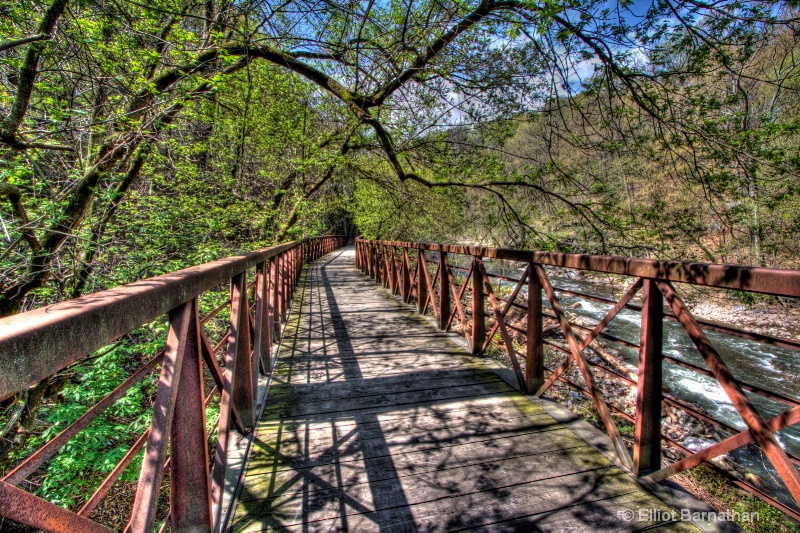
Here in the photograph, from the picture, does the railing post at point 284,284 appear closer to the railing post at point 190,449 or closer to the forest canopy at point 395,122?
the forest canopy at point 395,122

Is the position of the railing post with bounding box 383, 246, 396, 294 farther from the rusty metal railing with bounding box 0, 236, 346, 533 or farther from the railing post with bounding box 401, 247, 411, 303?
the rusty metal railing with bounding box 0, 236, 346, 533

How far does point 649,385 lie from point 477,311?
1819 millimetres

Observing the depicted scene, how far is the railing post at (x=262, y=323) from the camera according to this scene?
2814 mm

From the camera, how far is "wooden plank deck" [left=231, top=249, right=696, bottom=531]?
64.7 inches

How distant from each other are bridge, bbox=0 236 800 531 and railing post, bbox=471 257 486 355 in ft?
0.07

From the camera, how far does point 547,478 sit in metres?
1.88

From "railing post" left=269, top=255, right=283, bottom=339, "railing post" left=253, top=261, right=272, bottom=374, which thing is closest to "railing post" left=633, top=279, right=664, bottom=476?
"railing post" left=253, top=261, right=272, bottom=374

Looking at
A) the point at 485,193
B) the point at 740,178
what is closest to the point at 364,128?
the point at 485,193

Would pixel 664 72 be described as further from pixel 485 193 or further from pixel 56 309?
pixel 56 309

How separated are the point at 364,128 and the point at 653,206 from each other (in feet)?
17.0

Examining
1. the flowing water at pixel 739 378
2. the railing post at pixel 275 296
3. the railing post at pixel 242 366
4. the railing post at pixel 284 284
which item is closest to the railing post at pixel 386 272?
the railing post at pixel 284 284

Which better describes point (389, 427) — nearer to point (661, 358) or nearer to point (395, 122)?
point (661, 358)

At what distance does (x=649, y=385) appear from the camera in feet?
5.89

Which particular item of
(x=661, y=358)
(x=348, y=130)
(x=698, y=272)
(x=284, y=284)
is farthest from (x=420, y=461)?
(x=348, y=130)
